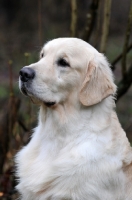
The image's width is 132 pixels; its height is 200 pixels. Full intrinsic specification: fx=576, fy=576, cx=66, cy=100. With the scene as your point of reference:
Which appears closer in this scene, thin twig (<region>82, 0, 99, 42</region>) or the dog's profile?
the dog's profile

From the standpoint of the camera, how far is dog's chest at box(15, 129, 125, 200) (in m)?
4.44

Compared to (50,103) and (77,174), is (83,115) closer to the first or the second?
(50,103)

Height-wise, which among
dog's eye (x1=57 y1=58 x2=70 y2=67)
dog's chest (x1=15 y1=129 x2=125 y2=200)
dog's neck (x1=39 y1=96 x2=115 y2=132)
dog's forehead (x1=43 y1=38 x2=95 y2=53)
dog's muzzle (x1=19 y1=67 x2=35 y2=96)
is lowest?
dog's chest (x1=15 y1=129 x2=125 y2=200)

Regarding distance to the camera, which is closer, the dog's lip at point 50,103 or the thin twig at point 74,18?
the dog's lip at point 50,103

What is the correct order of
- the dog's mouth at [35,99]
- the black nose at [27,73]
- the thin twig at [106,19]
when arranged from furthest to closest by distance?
1. the thin twig at [106,19]
2. the dog's mouth at [35,99]
3. the black nose at [27,73]

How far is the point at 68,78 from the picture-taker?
4480 mm

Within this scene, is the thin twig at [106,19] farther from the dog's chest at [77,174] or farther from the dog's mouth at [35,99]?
the dog's chest at [77,174]

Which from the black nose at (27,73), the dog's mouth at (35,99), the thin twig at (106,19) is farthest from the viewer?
the thin twig at (106,19)

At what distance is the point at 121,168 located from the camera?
457 cm

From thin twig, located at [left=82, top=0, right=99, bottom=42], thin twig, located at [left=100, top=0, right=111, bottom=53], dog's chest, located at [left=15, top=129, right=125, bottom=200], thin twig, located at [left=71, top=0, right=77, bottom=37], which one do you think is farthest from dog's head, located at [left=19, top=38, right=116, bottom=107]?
thin twig, located at [left=82, top=0, right=99, bottom=42]

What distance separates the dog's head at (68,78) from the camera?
4402 millimetres

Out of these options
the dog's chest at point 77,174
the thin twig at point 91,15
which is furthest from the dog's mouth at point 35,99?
the thin twig at point 91,15

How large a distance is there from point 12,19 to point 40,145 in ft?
34.2

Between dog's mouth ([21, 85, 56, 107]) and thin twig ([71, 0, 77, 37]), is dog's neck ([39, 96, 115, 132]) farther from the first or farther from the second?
thin twig ([71, 0, 77, 37])
